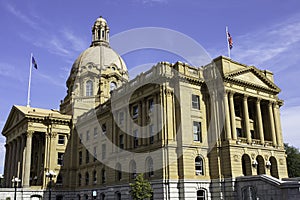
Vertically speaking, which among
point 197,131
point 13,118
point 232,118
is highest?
point 13,118

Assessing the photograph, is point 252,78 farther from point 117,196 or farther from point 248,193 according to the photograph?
point 117,196

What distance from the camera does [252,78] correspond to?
43.5 metres

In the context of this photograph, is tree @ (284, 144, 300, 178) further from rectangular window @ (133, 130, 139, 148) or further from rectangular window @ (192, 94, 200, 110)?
rectangular window @ (133, 130, 139, 148)

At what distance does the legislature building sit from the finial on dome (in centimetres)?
3118

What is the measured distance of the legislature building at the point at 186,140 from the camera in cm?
3631

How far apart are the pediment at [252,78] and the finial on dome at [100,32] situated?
46858 millimetres

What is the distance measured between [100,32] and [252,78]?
1948 inches

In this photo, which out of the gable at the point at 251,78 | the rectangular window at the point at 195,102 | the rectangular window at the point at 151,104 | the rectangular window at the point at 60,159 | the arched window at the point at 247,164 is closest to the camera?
the arched window at the point at 247,164

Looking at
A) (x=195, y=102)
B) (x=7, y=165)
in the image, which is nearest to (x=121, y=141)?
(x=195, y=102)

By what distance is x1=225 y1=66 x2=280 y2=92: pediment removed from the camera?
4120cm

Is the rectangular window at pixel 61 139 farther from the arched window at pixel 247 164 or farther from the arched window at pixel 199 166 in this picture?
the arched window at pixel 247 164

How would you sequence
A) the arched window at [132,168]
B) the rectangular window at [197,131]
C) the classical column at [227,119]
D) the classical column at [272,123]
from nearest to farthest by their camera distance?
the classical column at [227,119] → the rectangular window at [197,131] → the arched window at [132,168] → the classical column at [272,123]

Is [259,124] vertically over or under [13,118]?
under

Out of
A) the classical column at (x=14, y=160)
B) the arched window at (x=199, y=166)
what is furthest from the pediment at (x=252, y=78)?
the classical column at (x=14, y=160)
